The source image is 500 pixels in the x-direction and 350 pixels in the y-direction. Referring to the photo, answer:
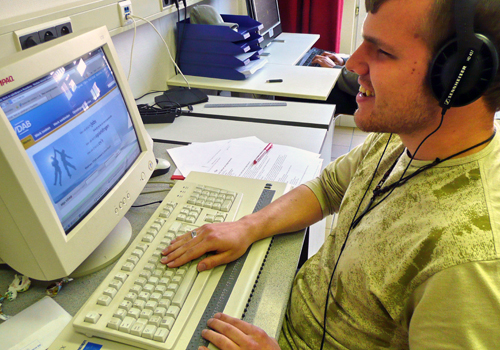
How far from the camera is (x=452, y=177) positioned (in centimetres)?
63

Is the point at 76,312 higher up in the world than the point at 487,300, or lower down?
lower down

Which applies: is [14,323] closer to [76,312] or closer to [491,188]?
[76,312]

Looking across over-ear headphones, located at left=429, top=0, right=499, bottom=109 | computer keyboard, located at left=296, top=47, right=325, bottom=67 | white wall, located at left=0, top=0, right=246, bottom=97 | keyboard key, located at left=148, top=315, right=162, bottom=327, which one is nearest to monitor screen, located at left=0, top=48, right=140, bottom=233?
white wall, located at left=0, top=0, right=246, bottom=97

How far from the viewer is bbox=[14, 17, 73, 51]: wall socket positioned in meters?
1.04

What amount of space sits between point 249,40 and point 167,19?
40cm

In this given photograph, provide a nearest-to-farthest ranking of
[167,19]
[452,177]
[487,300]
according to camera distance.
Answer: [487,300] → [452,177] → [167,19]

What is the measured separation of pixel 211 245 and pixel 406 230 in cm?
36

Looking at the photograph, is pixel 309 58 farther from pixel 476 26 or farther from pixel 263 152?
pixel 476 26

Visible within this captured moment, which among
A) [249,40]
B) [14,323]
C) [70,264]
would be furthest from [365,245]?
[249,40]

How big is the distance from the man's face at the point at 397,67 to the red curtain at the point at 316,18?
2.61m

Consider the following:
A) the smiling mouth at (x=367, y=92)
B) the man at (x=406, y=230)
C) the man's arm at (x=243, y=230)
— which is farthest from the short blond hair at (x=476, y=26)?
the man's arm at (x=243, y=230)

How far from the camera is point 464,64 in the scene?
576 millimetres

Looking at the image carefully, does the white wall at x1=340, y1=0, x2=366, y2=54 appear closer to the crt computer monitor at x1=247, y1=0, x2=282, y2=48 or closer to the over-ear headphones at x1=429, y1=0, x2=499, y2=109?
the crt computer monitor at x1=247, y1=0, x2=282, y2=48

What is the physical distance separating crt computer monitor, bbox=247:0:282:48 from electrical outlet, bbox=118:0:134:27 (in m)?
0.95
